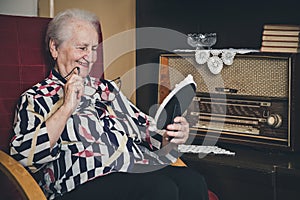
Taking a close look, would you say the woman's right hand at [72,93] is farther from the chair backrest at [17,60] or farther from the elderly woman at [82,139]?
the chair backrest at [17,60]

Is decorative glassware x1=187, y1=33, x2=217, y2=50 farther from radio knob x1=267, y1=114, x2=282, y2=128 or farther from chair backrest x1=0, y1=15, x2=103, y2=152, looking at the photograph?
chair backrest x1=0, y1=15, x2=103, y2=152

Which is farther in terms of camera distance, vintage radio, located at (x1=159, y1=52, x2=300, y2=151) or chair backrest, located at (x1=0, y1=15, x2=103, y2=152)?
vintage radio, located at (x1=159, y1=52, x2=300, y2=151)

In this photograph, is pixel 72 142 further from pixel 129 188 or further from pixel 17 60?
pixel 17 60

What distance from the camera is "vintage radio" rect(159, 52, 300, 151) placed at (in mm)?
1811

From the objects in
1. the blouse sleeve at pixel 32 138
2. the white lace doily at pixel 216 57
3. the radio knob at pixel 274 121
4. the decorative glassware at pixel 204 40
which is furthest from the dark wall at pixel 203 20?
the blouse sleeve at pixel 32 138

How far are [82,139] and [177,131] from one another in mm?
291

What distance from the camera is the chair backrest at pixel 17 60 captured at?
4.79 feet

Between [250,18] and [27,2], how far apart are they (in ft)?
3.16

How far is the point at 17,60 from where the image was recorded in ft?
4.92

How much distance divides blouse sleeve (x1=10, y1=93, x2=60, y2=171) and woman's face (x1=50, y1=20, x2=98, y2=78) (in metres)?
0.15

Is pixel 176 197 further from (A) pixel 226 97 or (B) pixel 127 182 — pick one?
(A) pixel 226 97

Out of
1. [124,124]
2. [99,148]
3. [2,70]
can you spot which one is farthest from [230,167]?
[2,70]

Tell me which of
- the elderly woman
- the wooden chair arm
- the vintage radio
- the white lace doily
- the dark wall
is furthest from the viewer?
the dark wall

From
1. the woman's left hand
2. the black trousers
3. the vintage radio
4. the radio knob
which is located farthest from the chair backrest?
the radio knob
